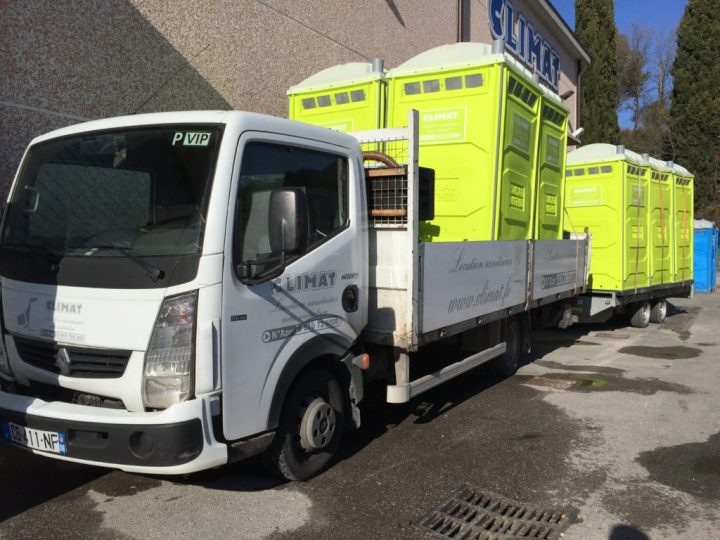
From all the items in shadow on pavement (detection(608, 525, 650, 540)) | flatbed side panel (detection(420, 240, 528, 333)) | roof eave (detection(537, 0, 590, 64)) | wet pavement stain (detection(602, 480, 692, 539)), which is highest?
roof eave (detection(537, 0, 590, 64))

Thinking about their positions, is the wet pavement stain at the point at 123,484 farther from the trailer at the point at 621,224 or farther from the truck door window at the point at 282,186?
the trailer at the point at 621,224

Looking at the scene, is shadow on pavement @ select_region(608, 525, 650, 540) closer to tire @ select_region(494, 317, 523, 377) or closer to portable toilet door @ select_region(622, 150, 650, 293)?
tire @ select_region(494, 317, 523, 377)

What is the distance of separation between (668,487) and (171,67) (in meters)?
6.80

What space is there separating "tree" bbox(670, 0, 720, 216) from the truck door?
2880 centimetres

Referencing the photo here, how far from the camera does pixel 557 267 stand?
24.1 feet

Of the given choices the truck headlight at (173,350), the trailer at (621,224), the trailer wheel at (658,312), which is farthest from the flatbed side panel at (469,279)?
the trailer wheel at (658,312)

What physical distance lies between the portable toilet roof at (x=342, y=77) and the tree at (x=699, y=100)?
2653 cm

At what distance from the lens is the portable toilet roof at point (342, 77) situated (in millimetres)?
6406

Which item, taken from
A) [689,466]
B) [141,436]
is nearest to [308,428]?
[141,436]

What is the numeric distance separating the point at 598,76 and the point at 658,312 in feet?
63.6

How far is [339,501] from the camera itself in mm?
3740

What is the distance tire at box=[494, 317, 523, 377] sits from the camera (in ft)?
22.6

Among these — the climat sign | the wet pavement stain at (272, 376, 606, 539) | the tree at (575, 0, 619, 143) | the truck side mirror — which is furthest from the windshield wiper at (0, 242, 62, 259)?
the tree at (575, 0, 619, 143)

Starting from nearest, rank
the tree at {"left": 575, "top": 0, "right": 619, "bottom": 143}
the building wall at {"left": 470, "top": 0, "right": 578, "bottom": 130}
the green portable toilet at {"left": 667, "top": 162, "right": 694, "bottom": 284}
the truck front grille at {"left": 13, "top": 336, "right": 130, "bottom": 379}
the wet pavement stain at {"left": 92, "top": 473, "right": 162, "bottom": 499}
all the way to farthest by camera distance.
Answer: the truck front grille at {"left": 13, "top": 336, "right": 130, "bottom": 379} < the wet pavement stain at {"left": 92, "top": 473, "right": 162, "bottom": 499} < the green portable toilet at {"left": 667, "top": 162, "right": 694, "bottom": 284} < the building wall at {"left": 470, "top": 0, "right": 578, "bottom": 130} < the tree at {"left": 575, "top": 0, "right": 619, "bottom": 143}
